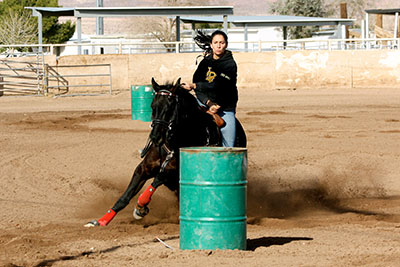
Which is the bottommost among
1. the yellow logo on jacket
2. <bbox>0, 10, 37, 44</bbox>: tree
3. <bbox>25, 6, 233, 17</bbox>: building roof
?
the yellow logo on jacket

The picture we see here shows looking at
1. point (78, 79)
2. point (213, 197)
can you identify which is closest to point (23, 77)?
point (78, 79)

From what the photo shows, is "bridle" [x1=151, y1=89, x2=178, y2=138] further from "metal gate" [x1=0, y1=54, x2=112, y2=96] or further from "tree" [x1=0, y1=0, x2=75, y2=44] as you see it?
"tree" [x1=0, y1=0, x2=75, y2=44]

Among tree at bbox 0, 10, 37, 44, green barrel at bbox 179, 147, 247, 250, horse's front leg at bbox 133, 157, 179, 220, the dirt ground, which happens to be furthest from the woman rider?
tree at bbox 0, 10, 37, 44

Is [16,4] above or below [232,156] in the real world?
above

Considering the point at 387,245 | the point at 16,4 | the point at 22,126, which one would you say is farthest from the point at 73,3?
the point at 387,245

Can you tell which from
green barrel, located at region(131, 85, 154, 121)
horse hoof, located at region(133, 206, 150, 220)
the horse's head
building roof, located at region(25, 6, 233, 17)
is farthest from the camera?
building roof, located at region(25, 6, 233, 17)

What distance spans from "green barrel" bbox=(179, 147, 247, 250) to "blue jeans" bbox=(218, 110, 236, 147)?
198cm

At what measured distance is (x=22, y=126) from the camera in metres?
18.2

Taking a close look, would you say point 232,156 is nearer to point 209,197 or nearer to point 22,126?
point 209,197

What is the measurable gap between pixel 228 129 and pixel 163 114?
1.36 metres

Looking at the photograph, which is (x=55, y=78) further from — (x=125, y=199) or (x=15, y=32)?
(x=15, y=32)

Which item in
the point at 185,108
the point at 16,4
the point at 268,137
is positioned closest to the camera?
the point at 185,108

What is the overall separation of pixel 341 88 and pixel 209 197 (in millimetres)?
26090

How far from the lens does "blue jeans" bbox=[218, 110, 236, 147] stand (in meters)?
8.18
